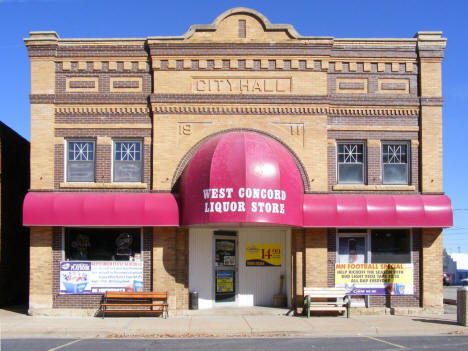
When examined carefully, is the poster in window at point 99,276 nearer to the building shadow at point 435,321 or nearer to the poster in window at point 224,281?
the poster in window at point 224,281

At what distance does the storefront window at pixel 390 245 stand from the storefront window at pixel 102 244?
7.28m

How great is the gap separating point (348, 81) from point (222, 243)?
648 cm

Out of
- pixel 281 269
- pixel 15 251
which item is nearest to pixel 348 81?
pixel 281 269

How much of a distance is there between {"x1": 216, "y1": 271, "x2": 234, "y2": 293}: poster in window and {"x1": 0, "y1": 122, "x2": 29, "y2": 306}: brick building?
7.08 m

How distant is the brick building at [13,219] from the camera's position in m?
17.6

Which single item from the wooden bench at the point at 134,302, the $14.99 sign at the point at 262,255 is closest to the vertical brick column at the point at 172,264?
the wooden bench at the point at 134,302

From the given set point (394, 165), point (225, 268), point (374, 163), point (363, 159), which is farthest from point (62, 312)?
point (394, 165)

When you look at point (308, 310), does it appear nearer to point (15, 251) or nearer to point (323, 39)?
point (323, 39)

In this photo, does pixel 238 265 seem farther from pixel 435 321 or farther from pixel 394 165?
pixel 435 321

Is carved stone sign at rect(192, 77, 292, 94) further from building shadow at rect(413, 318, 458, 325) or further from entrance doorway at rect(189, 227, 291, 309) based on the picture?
building shadow at rect(413, 318, 458, 325)

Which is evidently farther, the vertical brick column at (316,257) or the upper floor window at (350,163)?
the upper floor window at (350,163)

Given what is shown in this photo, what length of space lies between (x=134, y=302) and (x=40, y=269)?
9.75 feet

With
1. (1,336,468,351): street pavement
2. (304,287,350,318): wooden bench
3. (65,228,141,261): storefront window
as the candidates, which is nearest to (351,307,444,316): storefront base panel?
(304,287,350,318): wooden bench

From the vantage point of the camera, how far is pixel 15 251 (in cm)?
1859
